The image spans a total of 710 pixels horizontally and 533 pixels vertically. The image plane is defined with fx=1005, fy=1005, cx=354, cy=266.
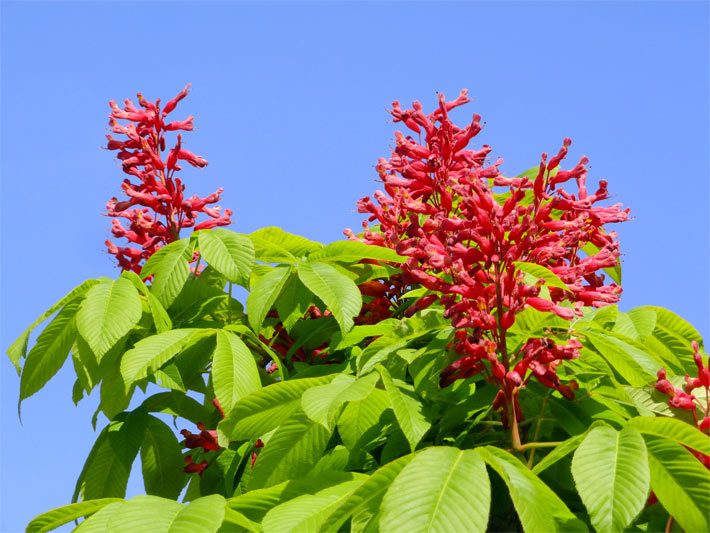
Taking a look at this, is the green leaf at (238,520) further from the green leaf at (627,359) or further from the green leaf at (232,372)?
the green leaf at (627,359)

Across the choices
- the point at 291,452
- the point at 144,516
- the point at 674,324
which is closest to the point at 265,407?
the point at 291,452

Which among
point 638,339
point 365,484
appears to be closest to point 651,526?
point 638,339

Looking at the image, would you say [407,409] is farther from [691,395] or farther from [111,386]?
[111,386]

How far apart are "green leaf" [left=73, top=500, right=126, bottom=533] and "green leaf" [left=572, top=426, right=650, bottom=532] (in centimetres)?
128

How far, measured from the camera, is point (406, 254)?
12.0ft

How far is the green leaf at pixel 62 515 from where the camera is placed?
120 inches

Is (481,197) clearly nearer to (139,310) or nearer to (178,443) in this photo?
(139,310)

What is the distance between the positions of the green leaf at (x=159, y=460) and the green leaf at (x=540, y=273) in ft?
5.58

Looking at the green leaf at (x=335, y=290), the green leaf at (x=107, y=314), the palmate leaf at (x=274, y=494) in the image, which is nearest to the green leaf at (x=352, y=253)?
the green leaf at (x=335, y=290)

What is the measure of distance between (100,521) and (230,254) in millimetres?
1330

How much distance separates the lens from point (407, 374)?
3807mm

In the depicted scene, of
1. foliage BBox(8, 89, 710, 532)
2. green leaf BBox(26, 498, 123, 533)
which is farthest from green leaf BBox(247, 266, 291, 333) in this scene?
green leaf BBox(26, 498, 123, 533)

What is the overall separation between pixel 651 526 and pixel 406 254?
125 centimetres

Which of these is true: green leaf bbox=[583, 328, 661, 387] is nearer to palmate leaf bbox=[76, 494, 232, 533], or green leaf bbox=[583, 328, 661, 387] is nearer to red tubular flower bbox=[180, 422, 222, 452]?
palmate leaf bbox=[76, 494, 232, 533]
